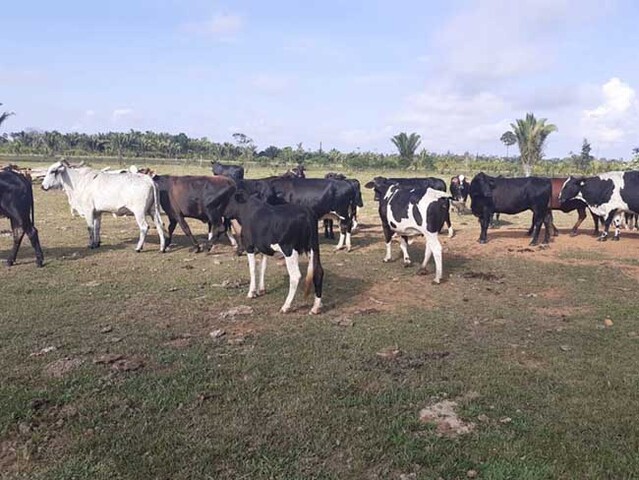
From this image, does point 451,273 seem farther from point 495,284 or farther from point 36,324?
point 36,324

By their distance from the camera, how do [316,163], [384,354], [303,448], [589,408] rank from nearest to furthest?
[303,448]
[589,408]
[384,354]
[316,163]

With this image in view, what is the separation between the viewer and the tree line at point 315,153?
52719 mm

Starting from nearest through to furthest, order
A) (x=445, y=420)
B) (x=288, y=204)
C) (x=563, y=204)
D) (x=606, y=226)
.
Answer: (x=445, y=420)
(x=288, y=204)
(x=606, y=226)
(x=563, y=204)

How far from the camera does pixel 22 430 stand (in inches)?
174

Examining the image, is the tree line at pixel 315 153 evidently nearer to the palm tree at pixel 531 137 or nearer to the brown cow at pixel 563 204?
the palm tree at pixel 531 137

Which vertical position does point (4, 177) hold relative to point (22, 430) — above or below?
above

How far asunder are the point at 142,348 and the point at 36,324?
1842 millimetres

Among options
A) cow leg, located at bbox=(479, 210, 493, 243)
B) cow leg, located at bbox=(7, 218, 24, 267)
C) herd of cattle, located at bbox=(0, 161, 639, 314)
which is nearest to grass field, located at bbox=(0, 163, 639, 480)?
cow leg, located at bbox=(7, 218, 24, 267)

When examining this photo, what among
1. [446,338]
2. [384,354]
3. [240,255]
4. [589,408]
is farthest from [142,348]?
[240,255]

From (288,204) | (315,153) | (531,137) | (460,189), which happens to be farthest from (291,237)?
(315,153)

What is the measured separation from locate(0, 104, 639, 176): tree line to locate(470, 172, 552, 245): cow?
37642 millimetres

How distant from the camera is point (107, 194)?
41.3 ft

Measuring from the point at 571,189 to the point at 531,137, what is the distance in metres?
39.2

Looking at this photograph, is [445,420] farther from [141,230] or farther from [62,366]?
[141,230]
